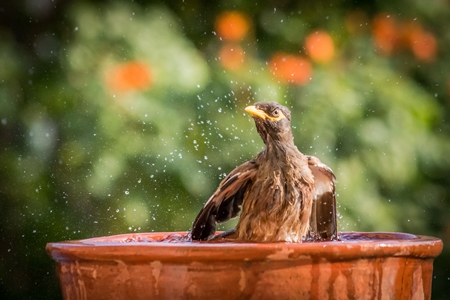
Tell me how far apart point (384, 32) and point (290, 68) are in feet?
1.67

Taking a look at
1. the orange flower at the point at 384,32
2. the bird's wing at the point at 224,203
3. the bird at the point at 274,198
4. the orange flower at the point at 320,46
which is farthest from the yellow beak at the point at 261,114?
the orange flower at the point at 384,32

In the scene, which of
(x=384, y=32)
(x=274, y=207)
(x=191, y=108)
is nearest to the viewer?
(x=274, y=207)

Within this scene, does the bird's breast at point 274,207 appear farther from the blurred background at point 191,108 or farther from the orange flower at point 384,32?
the orange flower at point 384,32

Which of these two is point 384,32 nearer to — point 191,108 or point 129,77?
point 191,108

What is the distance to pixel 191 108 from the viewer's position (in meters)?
2.92

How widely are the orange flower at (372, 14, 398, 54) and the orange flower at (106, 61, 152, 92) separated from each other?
1.06 m

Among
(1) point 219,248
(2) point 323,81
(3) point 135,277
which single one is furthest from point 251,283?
(2) point 323,81

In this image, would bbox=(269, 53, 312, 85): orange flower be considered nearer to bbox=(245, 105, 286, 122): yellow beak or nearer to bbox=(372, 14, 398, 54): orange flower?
bbox=(372, 14, 398, 54): orange flower

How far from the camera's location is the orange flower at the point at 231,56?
3100 mm

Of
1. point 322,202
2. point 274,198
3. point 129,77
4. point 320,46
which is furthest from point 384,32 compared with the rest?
point 274,198

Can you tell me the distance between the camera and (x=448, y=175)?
3283 mm

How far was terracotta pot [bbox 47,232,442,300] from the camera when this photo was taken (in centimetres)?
156

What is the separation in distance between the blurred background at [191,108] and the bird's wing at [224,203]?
67 cm

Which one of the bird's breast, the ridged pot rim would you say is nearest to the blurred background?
the bird's breast
